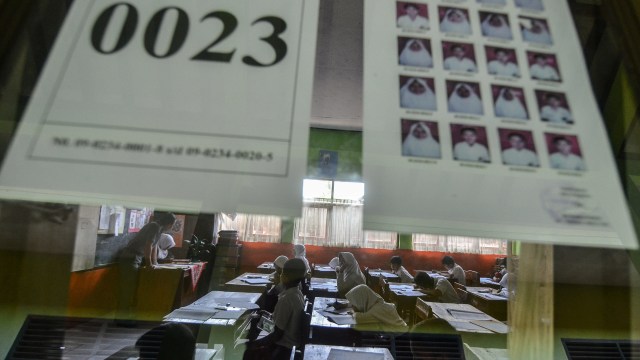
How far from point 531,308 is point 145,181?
0.81 meters

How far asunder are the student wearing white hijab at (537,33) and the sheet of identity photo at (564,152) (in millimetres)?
99

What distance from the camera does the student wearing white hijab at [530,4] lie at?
1.10 ft

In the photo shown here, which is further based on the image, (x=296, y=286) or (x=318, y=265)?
(x=318, y=265)

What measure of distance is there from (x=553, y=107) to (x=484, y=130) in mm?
71

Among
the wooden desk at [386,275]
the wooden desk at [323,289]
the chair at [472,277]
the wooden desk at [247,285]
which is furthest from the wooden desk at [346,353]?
the chair at [472,277]

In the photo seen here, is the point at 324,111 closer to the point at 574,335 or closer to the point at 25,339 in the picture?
the point at 574,335

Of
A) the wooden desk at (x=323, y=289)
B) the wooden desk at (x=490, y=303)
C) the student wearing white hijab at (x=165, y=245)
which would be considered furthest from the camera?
the wooden desk at (x=323, y=289)

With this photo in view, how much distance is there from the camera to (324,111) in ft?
1.27

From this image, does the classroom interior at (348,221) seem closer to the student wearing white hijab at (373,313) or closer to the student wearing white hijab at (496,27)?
the student wearing white hijab at (496,27)

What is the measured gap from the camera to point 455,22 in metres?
0.32

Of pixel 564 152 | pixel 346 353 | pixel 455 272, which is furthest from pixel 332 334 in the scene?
pixel 455 272

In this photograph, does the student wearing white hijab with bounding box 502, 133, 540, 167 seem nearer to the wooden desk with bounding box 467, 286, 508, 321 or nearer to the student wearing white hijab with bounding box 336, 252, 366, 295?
the wooden desk with bounding box 467, 286, 508, 321

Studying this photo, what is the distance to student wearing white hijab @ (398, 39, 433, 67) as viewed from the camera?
30cm

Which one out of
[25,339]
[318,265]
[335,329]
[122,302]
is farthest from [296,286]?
[318,265]
